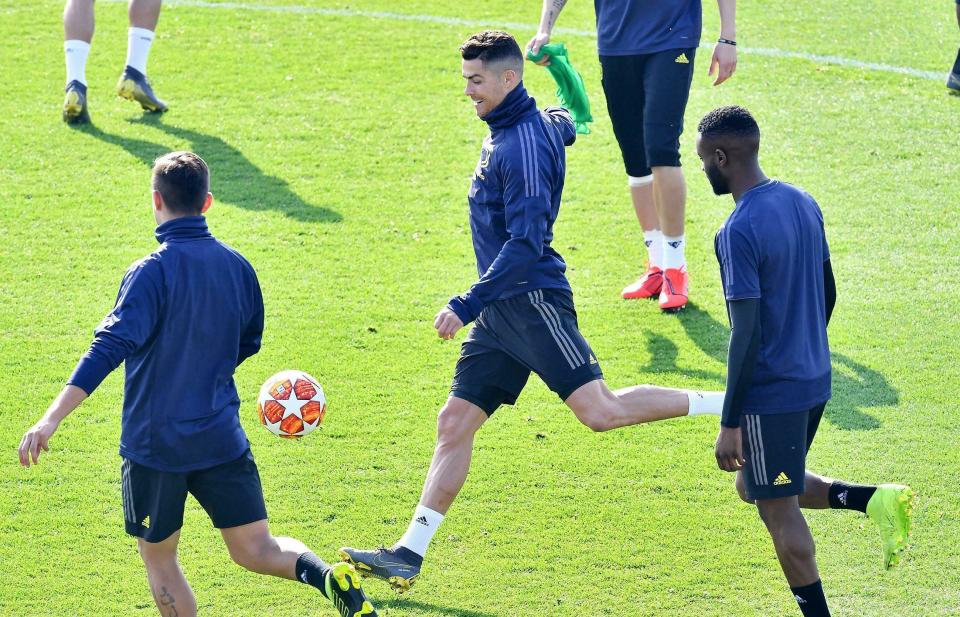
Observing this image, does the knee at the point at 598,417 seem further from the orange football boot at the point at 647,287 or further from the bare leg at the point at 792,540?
the orange football boot at the point at 647,287

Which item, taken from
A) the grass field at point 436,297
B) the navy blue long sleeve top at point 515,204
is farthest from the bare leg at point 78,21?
the navy blue long sleeve top at point 515,204

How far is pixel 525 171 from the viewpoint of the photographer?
565 cm

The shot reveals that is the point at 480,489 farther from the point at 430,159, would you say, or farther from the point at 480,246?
the point at 430,159

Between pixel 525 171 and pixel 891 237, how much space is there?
4832 millimetres

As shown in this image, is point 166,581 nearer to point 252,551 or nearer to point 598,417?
point 252,551

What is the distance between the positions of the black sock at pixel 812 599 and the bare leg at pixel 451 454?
1.62 meters

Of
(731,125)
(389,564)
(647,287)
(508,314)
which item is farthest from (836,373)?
(389,564)

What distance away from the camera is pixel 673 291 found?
854cm

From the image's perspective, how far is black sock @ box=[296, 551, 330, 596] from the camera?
16.8 ft

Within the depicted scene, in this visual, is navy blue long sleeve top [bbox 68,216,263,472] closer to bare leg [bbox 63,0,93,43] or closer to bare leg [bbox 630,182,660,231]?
bare leg [bbox 630,182,660,231]

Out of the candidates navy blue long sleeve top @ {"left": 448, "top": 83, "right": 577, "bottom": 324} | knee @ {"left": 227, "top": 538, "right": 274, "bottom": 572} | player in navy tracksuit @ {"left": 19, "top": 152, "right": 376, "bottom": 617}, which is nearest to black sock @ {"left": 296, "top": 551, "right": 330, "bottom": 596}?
player in navy tracksuit @ {"left": 19, "top": 152, "right": 376, "bottom": 617}

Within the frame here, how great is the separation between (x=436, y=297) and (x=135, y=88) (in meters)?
4.20

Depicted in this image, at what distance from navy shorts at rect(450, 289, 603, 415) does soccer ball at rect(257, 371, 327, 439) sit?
684 millimetres

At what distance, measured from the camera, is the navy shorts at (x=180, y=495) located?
4926 mm
